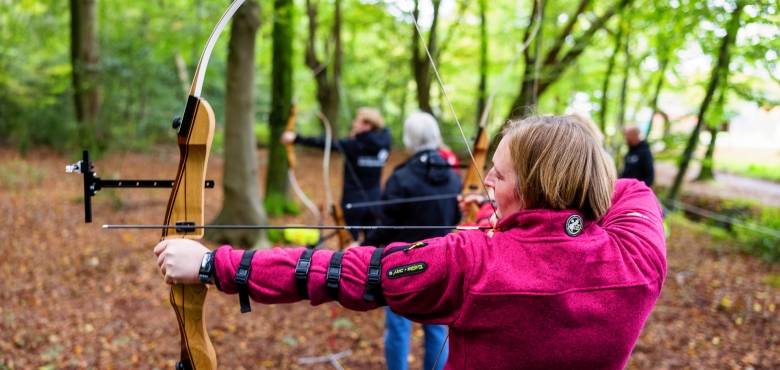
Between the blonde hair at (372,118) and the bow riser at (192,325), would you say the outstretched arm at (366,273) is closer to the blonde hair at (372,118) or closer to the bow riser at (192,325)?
the bow riser at (192,325)

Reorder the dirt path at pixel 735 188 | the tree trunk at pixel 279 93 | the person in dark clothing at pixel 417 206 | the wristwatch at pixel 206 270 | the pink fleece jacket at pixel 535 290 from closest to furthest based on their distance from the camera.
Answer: the pink fleece jacket at pixel 535 290 < the wristwatch at pixel 206 270 < the person in dark clothing at pixel 417 206 < the tree trunk at pixel 279 93 < the dirt path at pixel 735 188

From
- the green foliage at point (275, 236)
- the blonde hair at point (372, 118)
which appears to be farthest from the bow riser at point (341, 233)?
the green foliage at point (275, 236)

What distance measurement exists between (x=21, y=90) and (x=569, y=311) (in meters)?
15.4

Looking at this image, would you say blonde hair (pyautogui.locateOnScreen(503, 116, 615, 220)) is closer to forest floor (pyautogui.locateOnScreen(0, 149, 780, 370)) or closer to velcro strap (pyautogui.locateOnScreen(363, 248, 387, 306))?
velcro strap (pyautogui.locateOnScreen(363, 248, 387, 306))

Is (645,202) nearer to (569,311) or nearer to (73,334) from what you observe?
(569,311)

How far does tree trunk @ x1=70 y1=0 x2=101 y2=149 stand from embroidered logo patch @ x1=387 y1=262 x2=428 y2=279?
9081 mm

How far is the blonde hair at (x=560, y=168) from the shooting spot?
39.7 inches

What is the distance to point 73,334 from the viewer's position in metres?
3.49

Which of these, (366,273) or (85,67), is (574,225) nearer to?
(366,273)

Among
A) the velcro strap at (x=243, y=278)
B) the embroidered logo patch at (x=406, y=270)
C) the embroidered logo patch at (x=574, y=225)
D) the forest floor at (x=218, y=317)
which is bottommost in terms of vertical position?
the forest floor at (x=218, y=317)

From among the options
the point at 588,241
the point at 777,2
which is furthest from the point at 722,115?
the point at 588,241

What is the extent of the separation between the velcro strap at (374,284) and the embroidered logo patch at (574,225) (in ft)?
1.45

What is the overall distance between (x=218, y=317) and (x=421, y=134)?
8.24 feet

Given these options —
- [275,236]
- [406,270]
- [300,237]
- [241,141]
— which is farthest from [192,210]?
[275,236]
